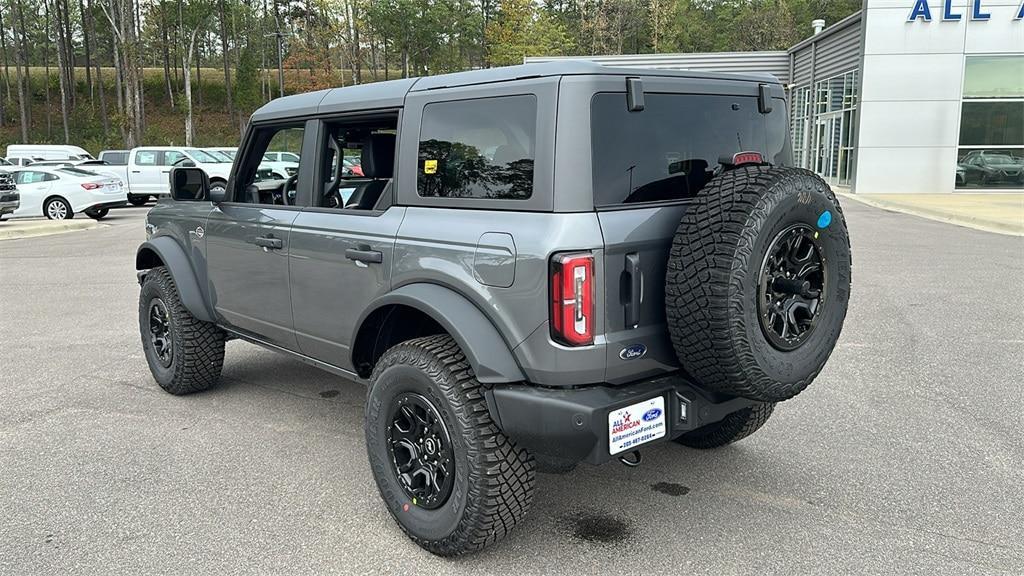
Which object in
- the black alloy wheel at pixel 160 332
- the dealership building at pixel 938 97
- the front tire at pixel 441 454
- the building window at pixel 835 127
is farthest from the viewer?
the building window at pixel 835 127

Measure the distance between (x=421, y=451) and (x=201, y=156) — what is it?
21549 mm

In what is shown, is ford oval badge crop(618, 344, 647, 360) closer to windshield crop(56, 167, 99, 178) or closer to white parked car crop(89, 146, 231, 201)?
windshield crop(56, 167, 99, 178)

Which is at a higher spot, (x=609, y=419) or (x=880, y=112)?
(x=880, y=112)

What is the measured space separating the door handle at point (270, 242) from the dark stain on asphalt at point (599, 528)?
2.06 metres

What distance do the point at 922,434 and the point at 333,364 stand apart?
3.35 m

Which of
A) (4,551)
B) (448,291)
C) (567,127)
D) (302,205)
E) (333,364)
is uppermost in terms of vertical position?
(567,127)

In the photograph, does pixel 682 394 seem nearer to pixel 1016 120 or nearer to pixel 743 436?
pixel 743 436

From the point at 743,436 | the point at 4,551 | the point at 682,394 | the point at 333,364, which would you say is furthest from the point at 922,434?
the point at 4,551

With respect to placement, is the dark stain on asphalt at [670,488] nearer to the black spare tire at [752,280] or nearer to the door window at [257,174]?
the black spare tire at [752,280]

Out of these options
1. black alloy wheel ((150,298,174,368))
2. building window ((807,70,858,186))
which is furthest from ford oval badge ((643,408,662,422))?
building window ((807,70,858,186))

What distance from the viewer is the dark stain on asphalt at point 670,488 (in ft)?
12.3

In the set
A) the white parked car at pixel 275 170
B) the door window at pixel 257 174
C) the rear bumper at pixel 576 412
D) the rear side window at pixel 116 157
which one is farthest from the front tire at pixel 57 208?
the rear bumper at pixel 576 412

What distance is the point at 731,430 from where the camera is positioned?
407cm

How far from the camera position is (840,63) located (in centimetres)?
2580
